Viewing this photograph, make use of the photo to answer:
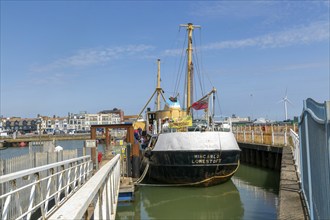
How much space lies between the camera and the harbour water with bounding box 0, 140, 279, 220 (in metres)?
14.1

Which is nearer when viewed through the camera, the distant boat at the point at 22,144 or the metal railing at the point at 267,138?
the metal railing at the point at 267,138

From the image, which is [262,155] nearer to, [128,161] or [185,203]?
[128,161]

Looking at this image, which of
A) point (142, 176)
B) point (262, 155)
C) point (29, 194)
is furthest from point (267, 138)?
point (29, 194)

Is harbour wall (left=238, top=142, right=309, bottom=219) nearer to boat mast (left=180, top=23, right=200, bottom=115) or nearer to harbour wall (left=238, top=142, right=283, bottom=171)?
harbour wall (left=238, top=142, right=283, bottom=171)

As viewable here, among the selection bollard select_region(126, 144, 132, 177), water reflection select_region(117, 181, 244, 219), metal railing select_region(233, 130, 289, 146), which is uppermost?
metal railing select_region(233, 130, 289, 146)

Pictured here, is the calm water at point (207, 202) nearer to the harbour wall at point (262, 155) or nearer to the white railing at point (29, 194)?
the harbour wall at point (262, 155)

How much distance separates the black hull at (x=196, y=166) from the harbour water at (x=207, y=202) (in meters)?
0.52

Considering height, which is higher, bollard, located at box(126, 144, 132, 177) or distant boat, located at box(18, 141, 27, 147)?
bollard, located at box(126, 144, 132, 177)

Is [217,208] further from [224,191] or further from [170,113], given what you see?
[170,113]

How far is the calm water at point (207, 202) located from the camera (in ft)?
46.4

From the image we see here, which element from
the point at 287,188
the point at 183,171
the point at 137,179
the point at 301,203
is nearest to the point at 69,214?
the point at 301,203

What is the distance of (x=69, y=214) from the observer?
10.3 ft

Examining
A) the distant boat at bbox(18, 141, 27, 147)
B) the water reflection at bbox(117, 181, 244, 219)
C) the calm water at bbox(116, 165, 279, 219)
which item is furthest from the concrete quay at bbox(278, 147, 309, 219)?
the distant boat at bbox(18, 141, 27, 147)

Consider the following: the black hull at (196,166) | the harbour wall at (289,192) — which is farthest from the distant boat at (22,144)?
the black hull at (196,166)
